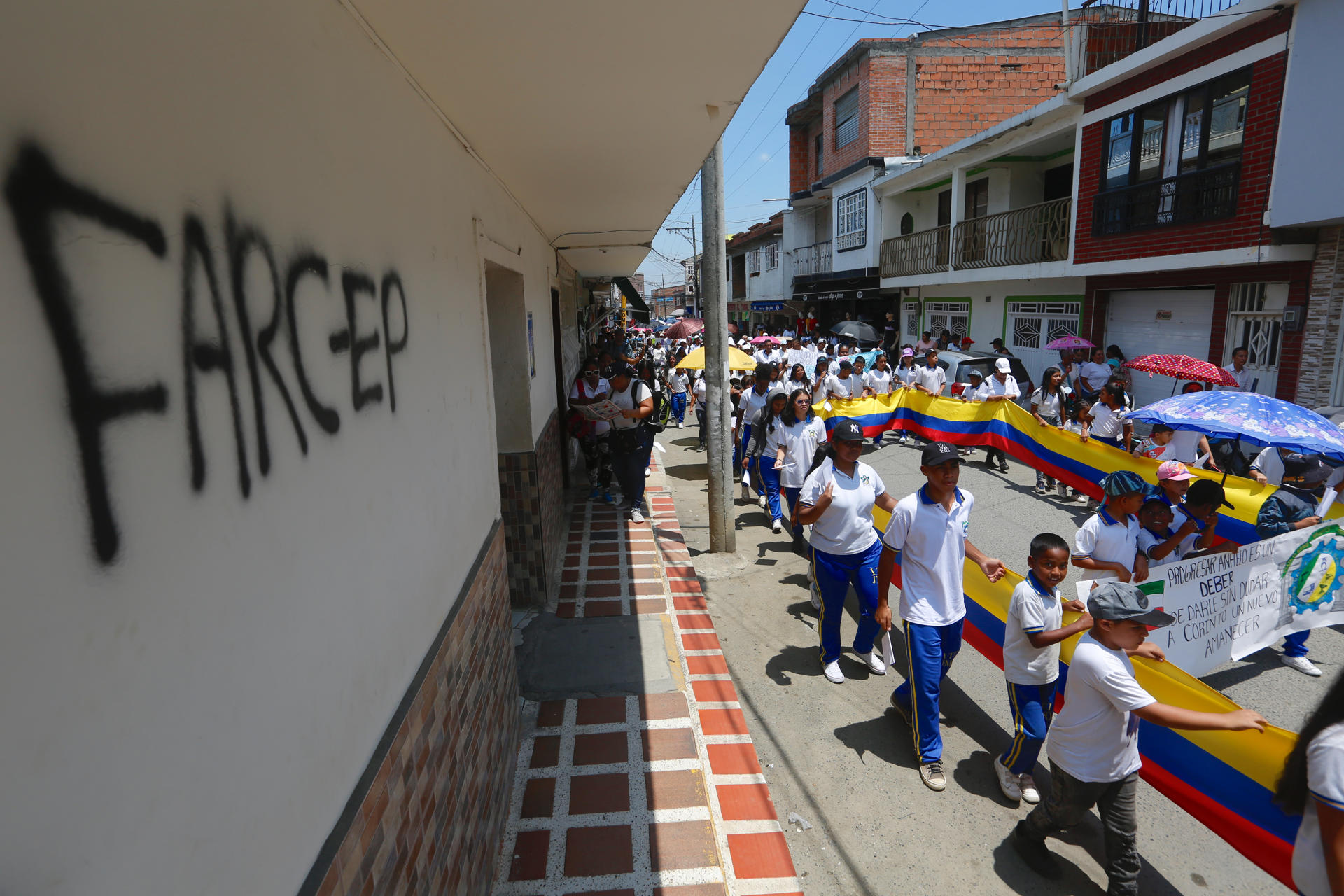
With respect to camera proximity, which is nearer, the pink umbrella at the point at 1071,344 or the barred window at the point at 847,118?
the pink umbrella at the point at 1071,344

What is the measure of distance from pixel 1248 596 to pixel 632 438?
535 cm

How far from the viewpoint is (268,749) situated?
4.48 ft

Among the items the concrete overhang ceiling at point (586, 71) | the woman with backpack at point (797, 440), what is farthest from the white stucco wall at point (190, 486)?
the woman with backpack at point (797, 440)

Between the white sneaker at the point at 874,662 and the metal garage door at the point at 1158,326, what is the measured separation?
10125 mm

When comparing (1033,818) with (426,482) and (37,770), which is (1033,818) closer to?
(426,482)

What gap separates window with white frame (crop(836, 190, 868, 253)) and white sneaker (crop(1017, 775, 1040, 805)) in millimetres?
21097

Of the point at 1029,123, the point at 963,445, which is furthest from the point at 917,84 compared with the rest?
the point at 963,445

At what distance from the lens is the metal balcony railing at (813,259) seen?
26375mm

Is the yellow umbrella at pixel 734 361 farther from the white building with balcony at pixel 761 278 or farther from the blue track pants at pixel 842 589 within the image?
the white building with balcony at pixel 761 278

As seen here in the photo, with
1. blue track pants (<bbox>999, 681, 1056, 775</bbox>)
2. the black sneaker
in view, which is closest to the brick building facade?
blue track pants (<bbox>999, 681, 1056, 775</bbox>)

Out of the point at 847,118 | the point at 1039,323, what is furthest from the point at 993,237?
the point at 847,118

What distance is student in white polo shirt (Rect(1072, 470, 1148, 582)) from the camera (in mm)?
4227

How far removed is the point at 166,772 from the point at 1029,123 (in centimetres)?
1773

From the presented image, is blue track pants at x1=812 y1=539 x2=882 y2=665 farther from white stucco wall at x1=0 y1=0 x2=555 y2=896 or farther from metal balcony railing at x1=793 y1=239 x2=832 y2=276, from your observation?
metal balcony railing at x1=793 y1=239 x2=832 y2=276
